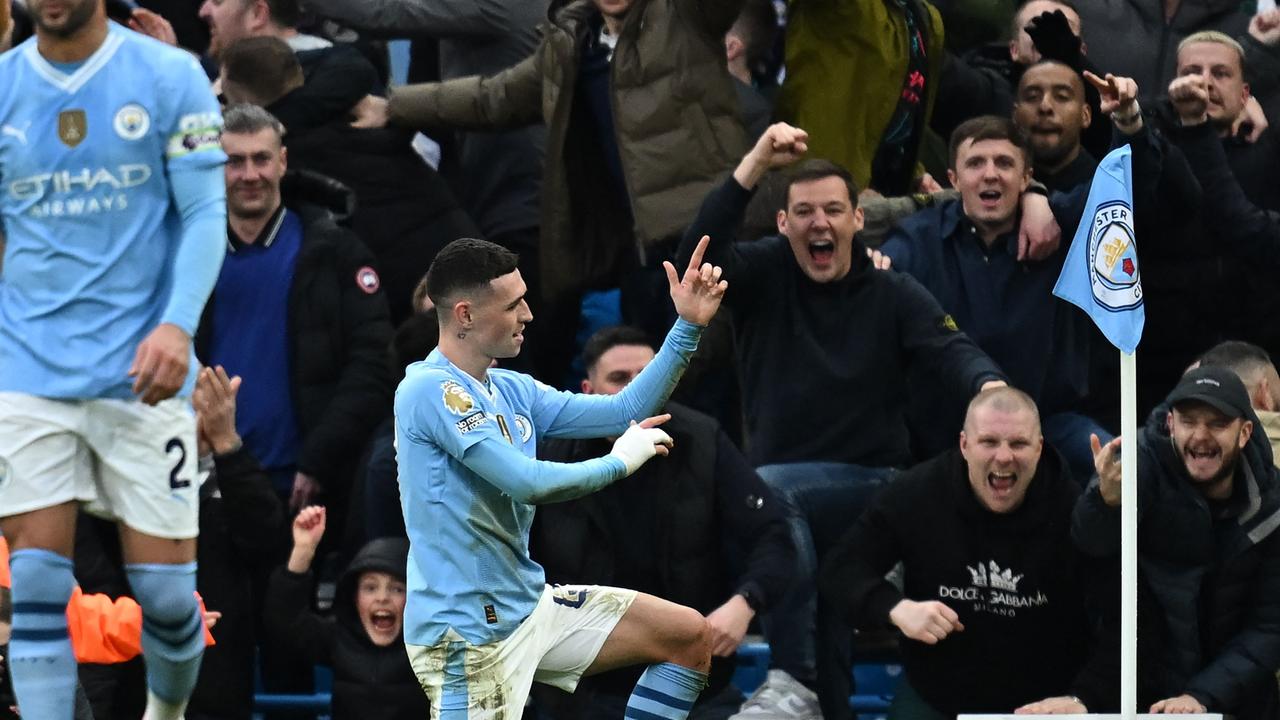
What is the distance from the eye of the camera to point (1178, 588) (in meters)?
8.18

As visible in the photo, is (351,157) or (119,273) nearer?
(119,273)

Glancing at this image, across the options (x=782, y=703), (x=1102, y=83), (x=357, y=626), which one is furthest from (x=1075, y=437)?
(x=357, y=626)

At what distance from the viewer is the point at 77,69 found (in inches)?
271

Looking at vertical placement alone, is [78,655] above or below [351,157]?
below

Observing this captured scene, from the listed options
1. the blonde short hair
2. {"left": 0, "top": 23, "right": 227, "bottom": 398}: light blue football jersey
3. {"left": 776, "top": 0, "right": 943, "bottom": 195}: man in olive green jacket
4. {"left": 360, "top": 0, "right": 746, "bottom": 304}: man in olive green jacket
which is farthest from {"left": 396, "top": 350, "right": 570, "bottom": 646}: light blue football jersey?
the blonde short hair

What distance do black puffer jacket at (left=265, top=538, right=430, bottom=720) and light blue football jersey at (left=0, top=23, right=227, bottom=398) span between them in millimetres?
1888

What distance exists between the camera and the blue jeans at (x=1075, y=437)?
8.81 metres

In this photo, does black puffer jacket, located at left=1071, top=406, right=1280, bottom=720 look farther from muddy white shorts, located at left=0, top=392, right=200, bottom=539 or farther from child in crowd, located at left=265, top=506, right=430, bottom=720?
muddy white shorts, located at left=0, top=392, right=200, bottom=539

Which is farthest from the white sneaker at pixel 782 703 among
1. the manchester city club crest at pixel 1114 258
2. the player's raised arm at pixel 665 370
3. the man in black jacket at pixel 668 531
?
the manchester city club crest at pixel 1114 258

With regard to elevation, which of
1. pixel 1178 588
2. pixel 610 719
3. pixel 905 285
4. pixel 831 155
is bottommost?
pixel 610 719

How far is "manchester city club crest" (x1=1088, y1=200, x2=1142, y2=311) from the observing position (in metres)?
7.46

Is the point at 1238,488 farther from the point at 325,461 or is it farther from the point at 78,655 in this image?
the point at 78,655

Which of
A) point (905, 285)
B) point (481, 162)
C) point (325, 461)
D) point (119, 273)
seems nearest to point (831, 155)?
point (905, 285)

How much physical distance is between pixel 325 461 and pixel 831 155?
2.49 meters
